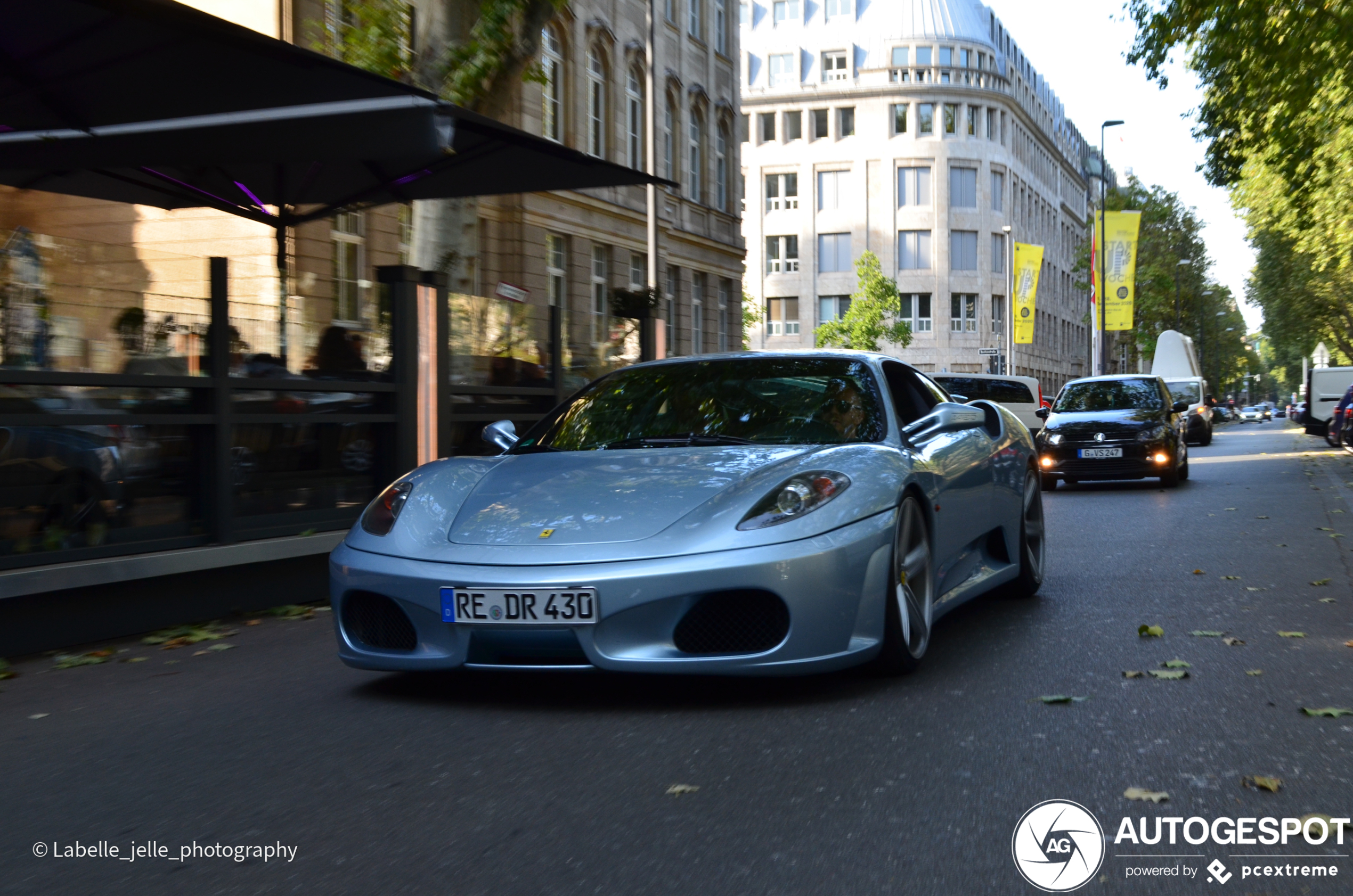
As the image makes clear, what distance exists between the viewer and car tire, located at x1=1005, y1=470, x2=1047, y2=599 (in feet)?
23.3

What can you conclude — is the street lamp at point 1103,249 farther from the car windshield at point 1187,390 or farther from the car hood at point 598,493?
the car hood at point 598,493

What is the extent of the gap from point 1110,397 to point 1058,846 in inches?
619

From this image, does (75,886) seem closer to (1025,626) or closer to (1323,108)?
(1025,626)

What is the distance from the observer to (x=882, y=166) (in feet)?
254

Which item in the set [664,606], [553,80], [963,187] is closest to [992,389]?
[553,80]

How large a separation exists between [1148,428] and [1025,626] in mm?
11521

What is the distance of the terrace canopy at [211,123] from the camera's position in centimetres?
798

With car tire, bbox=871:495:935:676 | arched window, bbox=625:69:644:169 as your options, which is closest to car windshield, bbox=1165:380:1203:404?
arched window, bbox=625:69:644:169

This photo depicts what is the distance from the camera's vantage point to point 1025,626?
6293 millimetres

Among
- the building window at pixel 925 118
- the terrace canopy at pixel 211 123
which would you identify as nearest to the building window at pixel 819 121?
the building window at pixel 925 118

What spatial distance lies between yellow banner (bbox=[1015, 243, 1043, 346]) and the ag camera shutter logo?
159 ft

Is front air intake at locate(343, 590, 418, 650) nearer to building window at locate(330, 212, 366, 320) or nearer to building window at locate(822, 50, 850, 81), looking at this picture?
building window at locate(330, 212, 366, 320)

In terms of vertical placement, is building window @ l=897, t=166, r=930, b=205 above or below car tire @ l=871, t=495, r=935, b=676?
above

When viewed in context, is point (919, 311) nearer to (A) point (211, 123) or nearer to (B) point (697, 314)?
(B) point (697, 314)
